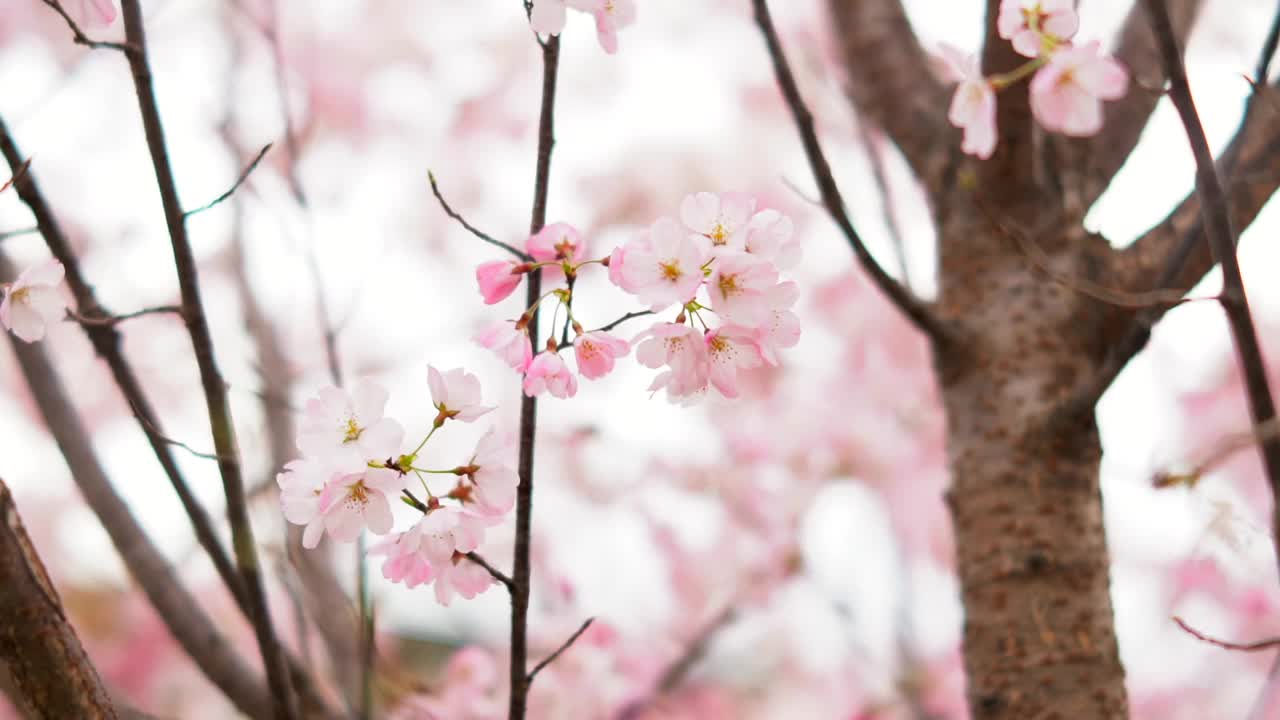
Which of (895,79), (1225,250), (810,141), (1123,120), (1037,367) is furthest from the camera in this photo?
(895,79)

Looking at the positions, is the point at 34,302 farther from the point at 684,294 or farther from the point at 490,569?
the point at 684,294

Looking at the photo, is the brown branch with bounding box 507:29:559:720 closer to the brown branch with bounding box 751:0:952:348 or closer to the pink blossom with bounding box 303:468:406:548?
the pink blossom with bounding box 303:468:406:548

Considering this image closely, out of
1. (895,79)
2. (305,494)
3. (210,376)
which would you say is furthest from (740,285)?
(895,79)

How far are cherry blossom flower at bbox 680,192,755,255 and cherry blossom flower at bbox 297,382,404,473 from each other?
0.33 metres

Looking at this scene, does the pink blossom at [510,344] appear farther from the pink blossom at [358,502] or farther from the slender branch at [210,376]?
the slender branch at [210,376]

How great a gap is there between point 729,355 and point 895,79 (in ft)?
3.33

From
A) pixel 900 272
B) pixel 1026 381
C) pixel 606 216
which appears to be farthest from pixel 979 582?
pixel 606 216

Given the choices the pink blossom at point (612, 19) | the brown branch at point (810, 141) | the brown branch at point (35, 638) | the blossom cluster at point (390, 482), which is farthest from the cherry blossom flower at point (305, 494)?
the brown branch at point (810, 141)

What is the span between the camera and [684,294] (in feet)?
2.66

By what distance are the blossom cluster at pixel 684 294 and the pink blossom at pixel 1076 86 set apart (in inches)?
10.2

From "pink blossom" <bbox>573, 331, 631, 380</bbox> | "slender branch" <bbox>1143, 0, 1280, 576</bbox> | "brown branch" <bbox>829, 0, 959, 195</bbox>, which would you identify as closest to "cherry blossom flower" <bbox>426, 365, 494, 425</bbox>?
"pink blossom" <bbox>573, 331, 631, 380</bbox>

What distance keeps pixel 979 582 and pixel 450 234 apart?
522 centimetres

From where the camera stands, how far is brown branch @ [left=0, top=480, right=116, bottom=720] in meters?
0.82

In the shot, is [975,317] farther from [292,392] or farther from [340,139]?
[340,139]
